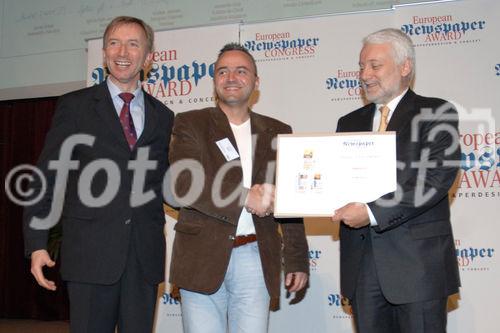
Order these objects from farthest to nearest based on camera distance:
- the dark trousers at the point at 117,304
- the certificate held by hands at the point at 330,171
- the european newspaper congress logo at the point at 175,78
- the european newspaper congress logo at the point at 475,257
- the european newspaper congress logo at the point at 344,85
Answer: the european newspaper congress logo at the point at 175,78 < the european newspaper congress logo at the point at 344,85 < the european newspaper congress logo at the point at 475,257 < the certificate held by hands at the point at 330,171 < the dark trousers at the point at 117,304

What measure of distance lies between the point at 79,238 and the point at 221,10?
4.07m

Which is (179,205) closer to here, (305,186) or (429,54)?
(305,186)

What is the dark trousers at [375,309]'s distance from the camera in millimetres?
2430

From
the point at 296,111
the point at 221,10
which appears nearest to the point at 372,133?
the point at 296,111

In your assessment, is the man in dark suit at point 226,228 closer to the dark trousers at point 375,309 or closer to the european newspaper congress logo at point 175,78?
the dark trousers at point 375,309

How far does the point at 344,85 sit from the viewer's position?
15.2ft

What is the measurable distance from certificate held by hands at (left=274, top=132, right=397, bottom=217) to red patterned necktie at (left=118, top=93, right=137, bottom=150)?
0.72 meters

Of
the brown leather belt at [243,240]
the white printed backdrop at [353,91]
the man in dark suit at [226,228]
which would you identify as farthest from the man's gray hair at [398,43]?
the white printed backdrop at [353,91]

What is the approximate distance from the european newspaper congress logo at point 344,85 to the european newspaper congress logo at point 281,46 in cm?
29

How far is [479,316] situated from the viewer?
4.18 meters

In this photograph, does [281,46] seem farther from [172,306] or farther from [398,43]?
[172,306]

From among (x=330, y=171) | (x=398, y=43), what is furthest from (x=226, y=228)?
(x=398, y=43)

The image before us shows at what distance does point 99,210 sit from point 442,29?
3.33 meters

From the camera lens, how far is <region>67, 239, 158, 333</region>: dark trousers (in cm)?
238
